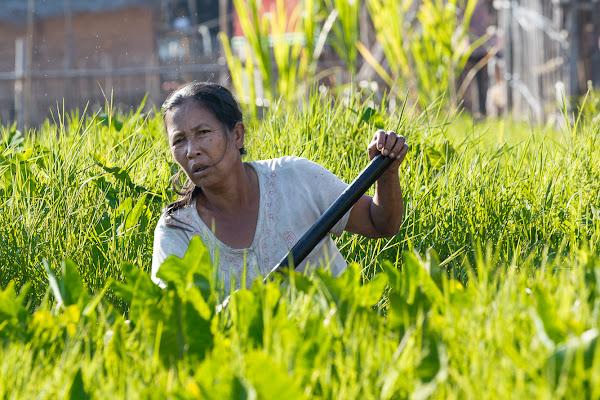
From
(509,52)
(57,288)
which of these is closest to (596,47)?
(509,52)

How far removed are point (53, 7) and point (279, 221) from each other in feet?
41.1

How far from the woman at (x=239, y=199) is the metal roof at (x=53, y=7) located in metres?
11.7

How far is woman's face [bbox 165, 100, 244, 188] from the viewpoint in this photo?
2.08 meters

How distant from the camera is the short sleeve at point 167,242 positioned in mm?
1996

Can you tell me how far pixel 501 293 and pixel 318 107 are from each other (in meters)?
1.87

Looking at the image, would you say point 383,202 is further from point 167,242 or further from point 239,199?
point 167,242

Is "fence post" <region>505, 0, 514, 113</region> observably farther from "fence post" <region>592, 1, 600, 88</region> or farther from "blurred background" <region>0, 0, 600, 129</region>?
"fence post" <region>592, 1, 600, 88</region>

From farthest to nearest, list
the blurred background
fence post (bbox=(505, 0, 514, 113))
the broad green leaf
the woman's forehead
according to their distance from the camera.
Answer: fence post (bbox=(505, 0, 514, 113)) < the blurred background < the woman's forehead < the broad green leaf

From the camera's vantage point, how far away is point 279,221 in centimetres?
216

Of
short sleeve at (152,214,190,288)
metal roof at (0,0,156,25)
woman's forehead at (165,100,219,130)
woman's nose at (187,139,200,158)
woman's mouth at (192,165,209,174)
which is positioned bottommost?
short sleeve at (152,214,190,288)

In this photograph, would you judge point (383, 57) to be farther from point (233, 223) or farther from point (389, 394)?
point (389, 394)

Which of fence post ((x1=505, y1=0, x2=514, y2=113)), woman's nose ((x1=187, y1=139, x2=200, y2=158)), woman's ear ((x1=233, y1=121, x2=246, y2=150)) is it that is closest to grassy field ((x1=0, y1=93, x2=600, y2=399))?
woman's nose ((x1=187, y1=139, x2=200, y2=158))

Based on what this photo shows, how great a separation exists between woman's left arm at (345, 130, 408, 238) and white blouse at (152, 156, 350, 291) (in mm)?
56

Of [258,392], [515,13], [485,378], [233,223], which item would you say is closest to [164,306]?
[258,392]
